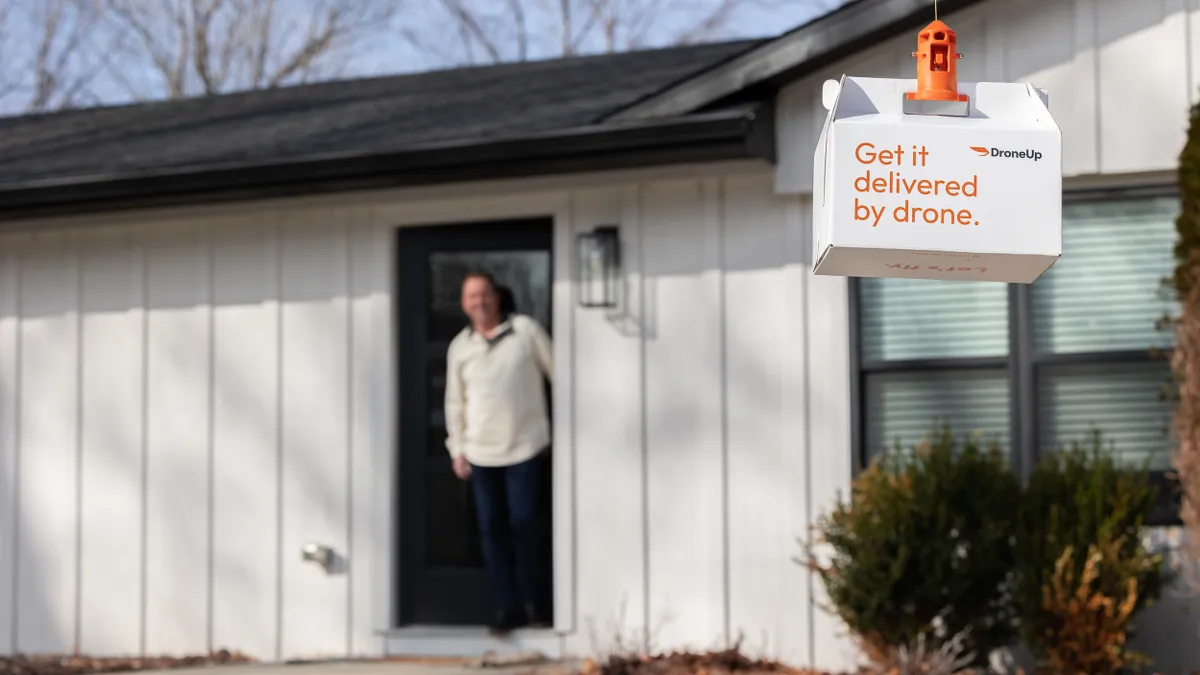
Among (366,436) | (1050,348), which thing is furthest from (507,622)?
(1050,348)

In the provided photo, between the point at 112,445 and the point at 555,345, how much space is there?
8.61ft

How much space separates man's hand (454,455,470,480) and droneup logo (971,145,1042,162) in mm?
4847

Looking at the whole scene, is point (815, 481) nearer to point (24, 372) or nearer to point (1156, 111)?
point (1156, 111)

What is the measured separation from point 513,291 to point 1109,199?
286 centimetres

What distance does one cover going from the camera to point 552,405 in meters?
7.41

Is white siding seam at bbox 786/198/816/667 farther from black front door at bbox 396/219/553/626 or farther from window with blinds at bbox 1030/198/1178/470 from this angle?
black front door at bbox 396/219/553/626

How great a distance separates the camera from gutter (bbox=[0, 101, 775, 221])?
21.6ft

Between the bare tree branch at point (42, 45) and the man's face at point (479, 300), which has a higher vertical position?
the bare tree branch at point (42, 45)

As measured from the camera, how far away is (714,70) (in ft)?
21.6

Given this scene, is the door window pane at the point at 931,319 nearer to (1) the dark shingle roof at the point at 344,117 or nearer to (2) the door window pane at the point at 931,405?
(2) the door window pane at the point at 931,405

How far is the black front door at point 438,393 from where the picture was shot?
24.8 ft

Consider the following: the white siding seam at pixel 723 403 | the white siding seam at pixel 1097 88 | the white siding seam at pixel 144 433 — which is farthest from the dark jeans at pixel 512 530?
the white siding seam at pixel 1097 88

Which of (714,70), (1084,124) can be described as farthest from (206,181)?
(1084,124)

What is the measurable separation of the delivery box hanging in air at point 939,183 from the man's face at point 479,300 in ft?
14.9
